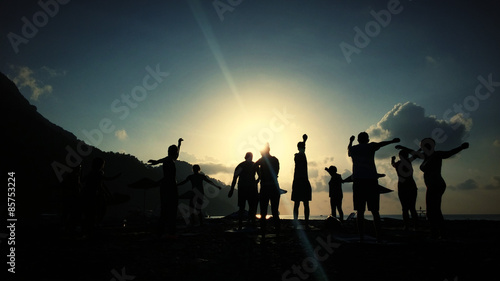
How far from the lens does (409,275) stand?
341 cm

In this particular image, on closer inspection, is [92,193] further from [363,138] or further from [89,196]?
[363,138]

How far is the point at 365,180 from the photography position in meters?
6.29

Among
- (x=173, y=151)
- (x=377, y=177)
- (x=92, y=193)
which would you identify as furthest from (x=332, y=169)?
(x=92, y=193)

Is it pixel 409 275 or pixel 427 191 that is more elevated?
pixel 427 191

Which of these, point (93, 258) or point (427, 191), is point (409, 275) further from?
point (93, 258)

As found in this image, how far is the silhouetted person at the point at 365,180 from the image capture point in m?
6.17

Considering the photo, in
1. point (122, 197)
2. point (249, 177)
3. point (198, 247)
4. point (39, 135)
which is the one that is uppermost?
point (39, 135)

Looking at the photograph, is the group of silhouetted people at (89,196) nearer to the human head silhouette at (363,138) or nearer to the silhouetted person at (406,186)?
the human head silhouette at (363,138)

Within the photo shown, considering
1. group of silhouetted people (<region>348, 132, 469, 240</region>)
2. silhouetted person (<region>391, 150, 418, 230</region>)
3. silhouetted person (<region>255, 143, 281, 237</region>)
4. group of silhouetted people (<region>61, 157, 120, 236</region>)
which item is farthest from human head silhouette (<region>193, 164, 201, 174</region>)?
silhouetted person (<region>391, 150, 418, 230</region>)

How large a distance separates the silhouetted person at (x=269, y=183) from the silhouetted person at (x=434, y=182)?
323 cm

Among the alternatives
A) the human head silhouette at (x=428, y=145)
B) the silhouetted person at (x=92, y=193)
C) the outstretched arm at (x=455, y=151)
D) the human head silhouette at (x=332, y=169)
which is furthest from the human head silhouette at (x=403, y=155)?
the silhouetted person at (x=92, y=193)

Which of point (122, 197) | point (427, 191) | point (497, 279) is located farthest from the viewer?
point (122, 197)

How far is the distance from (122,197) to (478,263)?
36.0 ft

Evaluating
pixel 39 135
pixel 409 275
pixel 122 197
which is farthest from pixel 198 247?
pixel 39 135
